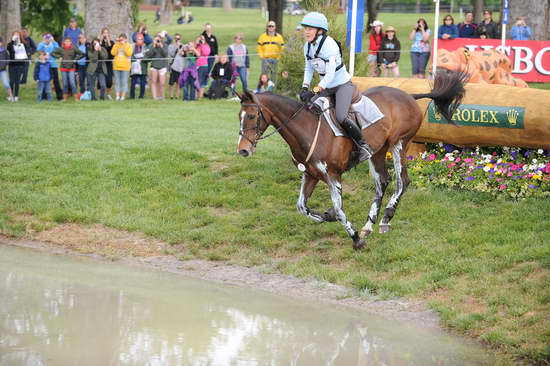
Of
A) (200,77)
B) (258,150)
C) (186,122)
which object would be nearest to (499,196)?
(258,150)

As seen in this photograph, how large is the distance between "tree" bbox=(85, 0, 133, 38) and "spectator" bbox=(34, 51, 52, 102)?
362 centimetres

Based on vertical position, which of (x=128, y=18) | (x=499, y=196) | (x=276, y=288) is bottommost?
(x=276, y=288)

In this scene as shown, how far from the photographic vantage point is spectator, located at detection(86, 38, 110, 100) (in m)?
25.0

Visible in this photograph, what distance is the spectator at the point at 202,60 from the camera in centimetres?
2636

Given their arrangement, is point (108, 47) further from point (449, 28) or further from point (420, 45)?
point (449, 28)

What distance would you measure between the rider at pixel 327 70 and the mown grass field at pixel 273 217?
64.9 inches

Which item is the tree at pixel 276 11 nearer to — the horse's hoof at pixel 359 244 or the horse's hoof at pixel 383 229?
the horse's hoof at pixel 383 229

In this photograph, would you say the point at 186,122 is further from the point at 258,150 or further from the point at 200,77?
the point at 200,77

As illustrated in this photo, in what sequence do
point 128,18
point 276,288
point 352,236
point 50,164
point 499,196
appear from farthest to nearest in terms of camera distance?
point 128,18 → point 50,164 → point 499,196 → point 352,236 → point 276,288

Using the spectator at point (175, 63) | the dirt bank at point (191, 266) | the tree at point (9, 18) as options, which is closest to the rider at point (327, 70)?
the dirt bank at point (191, 266)

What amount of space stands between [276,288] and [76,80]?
17150 millimetres

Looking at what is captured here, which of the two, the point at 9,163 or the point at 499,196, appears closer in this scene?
the point at 499,196

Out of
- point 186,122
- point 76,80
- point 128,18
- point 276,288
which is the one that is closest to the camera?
point 276,288

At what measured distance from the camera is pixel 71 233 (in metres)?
13.3
